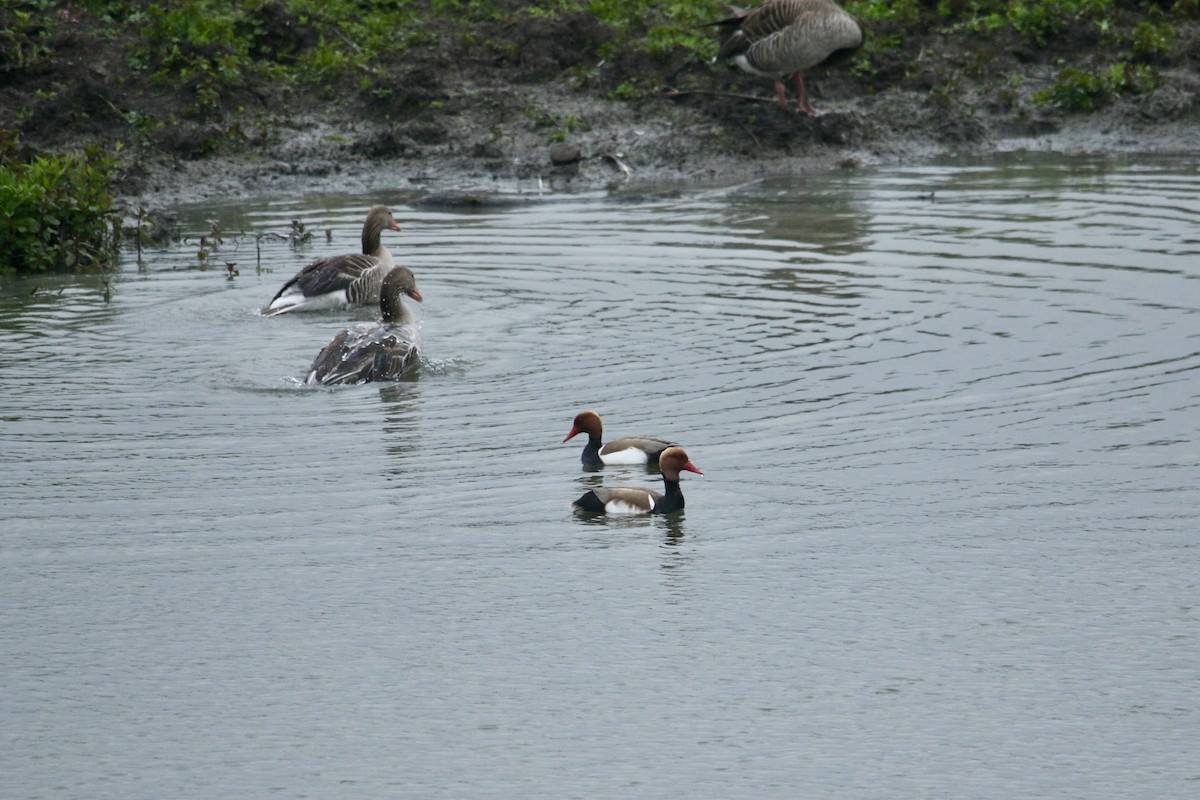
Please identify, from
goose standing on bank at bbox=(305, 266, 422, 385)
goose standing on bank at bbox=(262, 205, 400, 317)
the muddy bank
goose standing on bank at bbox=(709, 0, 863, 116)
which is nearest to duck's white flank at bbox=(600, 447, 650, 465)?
goose standing on bank at bbox=(305, 266, 422, 385)

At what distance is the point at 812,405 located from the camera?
11.5m

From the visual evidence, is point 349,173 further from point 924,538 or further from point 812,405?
point 924,538

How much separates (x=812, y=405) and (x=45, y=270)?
929 cm

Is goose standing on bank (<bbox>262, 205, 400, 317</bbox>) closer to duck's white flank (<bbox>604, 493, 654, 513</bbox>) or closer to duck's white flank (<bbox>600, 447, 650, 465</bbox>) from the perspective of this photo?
duck's white flank (<bbox>600, 447, 650, 465</bbox>)

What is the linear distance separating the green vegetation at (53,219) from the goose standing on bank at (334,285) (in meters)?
2.95

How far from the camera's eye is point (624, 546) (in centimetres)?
905

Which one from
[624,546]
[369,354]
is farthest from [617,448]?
[369,354]

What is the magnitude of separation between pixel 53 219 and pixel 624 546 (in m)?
10.4

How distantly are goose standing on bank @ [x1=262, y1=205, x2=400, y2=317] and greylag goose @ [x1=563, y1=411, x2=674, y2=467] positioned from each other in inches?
220

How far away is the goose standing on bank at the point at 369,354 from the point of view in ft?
41.9

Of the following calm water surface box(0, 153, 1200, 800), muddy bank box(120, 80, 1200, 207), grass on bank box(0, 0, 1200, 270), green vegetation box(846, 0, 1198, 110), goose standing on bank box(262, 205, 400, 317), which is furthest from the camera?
green vegetation box(846, 0, 1198, 110)

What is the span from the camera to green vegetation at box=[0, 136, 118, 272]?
17562 millimetres

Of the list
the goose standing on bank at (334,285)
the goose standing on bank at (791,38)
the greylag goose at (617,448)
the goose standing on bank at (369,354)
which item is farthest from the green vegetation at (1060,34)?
the greylag goose at (617,448)

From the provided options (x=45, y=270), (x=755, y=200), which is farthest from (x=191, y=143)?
(x=755, y=200)
